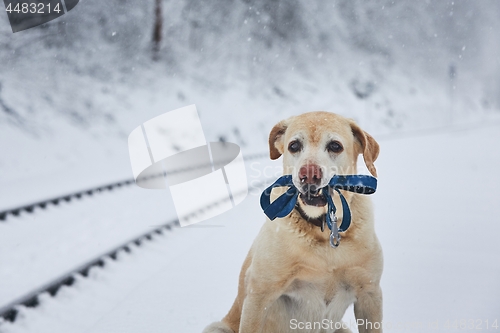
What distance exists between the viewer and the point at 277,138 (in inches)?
103

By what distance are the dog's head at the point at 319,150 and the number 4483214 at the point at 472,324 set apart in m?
1.28

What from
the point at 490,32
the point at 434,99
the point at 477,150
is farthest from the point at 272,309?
the point at 490,32

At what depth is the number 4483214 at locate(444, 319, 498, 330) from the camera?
2.93 m

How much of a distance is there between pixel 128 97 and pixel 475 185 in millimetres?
9759

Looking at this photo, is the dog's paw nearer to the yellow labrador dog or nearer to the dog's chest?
the yellow labrador dog

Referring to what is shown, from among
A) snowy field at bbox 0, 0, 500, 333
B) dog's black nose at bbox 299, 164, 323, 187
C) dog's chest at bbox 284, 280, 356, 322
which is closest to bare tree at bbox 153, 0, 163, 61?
snowy field at bbox 0, 0, 500, 333

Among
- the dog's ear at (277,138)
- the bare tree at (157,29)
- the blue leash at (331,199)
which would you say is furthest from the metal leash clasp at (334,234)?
the bare tree at (157,29)

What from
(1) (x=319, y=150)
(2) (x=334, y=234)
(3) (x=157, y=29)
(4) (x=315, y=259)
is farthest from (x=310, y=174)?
(3) (x=157, y=29)

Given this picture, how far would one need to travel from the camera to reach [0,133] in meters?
9.72

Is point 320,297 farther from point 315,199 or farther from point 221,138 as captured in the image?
point 221,138

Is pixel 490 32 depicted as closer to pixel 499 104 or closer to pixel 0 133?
pixel 499 104

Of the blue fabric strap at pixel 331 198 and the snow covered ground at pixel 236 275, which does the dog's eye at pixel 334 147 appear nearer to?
the blue fabric strap at pixel 331 198

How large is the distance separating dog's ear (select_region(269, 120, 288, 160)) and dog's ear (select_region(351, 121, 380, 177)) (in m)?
0.36

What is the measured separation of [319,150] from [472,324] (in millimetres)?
1645
